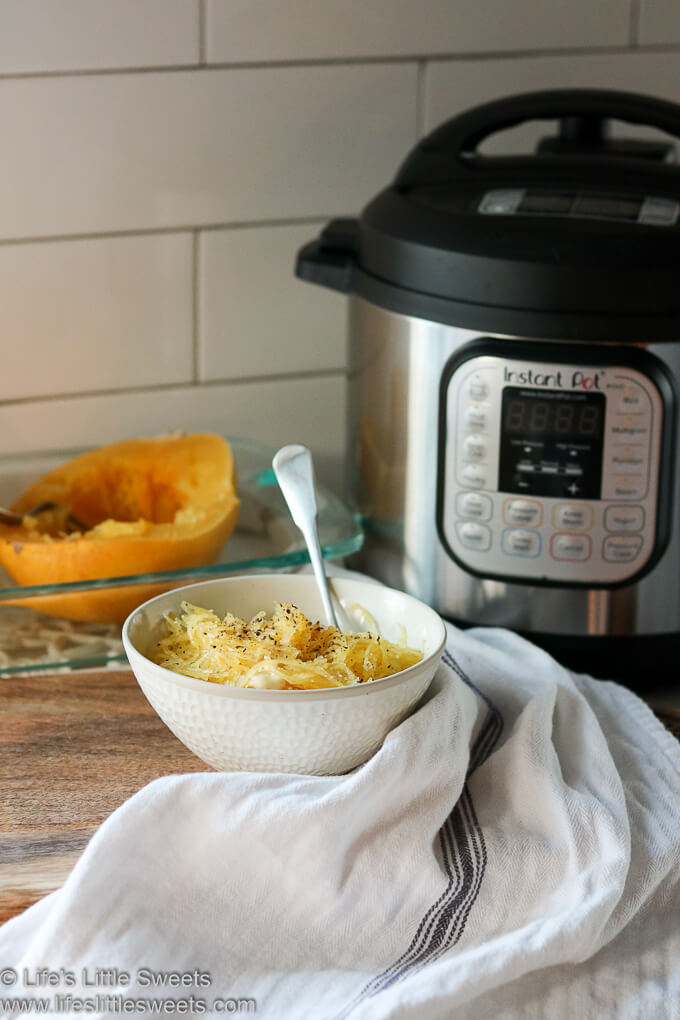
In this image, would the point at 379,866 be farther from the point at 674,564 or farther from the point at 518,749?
the point at 674,564

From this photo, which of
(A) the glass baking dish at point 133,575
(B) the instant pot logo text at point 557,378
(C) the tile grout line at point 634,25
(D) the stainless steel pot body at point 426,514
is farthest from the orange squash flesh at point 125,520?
(C) the tile grout line at point 634,25

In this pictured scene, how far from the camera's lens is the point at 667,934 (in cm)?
58

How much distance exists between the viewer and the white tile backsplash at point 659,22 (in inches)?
41.8

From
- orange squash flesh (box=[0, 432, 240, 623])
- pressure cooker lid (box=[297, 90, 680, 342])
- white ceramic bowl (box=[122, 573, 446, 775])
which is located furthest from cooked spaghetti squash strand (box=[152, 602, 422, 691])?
pressure cooker lid (box=[297, 90, 680, 342])

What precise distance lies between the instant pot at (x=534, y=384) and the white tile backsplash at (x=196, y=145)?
0.53 feet

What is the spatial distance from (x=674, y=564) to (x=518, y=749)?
199 millimetres

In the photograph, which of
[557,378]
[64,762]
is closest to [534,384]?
[557,378]

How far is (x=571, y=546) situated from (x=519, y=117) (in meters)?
0.33

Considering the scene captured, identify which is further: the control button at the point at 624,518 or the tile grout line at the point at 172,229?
the tile grout line at the point at 172,229

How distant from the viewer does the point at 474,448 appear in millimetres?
772

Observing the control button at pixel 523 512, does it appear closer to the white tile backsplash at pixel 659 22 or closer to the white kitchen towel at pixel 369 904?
the white kitchen towel at pixel 369 904

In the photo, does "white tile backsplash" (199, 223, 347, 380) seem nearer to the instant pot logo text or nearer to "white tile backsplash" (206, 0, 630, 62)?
"white tile backsplash" (206, 0, 630, 62)

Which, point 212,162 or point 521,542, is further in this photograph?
point 212,162

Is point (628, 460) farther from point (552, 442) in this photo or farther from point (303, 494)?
point (303, 494)
